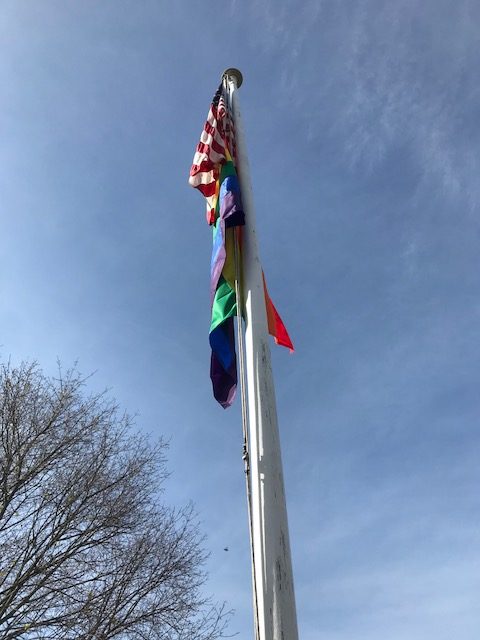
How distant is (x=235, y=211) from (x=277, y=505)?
113 inches

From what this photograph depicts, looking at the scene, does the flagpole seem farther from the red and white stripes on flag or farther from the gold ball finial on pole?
the gold ball finial on pole

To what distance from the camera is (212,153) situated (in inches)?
231

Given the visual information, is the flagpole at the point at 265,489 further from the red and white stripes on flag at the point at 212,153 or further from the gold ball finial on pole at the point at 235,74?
the gold ball finial on pole at the point at 235,74

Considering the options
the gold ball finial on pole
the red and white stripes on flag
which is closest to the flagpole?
the red and white stripes on flag

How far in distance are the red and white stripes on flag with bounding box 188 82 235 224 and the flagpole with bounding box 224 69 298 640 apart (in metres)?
1.81

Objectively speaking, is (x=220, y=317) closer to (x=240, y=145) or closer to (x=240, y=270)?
(x=240, y=270)

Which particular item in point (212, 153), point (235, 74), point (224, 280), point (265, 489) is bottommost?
point (265, 489)

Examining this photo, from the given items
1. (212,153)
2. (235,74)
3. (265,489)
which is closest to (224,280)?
(212,153)

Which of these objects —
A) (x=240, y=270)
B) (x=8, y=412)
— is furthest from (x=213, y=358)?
(x=8, y=412)

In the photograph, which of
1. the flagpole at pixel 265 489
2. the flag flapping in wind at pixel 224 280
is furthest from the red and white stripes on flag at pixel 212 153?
the flagpole at pixel 265 489

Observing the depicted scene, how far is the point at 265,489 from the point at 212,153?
391 centimetres

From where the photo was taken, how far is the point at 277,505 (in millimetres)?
3246

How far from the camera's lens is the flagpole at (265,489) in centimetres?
291

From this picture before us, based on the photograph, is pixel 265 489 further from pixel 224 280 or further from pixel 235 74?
pixel 235 74
